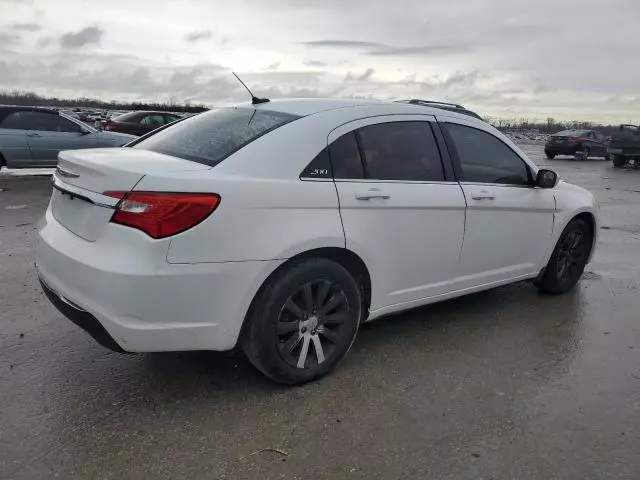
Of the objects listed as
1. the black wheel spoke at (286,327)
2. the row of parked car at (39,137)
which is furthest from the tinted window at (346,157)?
the row of parked car at (39,137)

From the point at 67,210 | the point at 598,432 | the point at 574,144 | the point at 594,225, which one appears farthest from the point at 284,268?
the point at 574,144

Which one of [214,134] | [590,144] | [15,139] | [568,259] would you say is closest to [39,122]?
[15,139]

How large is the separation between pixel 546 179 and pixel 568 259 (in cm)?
99

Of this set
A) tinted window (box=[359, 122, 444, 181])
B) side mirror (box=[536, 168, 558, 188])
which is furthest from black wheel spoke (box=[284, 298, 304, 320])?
side mirror (box=[536, 168, 558, 188])

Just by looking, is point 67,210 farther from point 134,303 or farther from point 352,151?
point 352,151

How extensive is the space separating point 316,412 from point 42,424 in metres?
1.40

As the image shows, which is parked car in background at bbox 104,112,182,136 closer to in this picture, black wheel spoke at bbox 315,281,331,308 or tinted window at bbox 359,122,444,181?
tinted window at bbox 359,122,444,181

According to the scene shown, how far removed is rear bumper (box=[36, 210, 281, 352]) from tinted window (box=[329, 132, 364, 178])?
0.76 m

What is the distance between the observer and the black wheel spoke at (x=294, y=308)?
10.8ft

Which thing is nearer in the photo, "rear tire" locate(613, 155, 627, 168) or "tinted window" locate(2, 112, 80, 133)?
"tinted window" locate(2, 112, 80, 133)

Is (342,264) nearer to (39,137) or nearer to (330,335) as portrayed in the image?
→ (330,335)

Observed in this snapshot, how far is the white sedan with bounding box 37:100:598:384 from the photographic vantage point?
2.94 metres

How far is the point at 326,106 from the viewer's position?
384 cm

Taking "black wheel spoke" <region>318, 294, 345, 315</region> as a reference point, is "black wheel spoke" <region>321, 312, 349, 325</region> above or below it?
below
